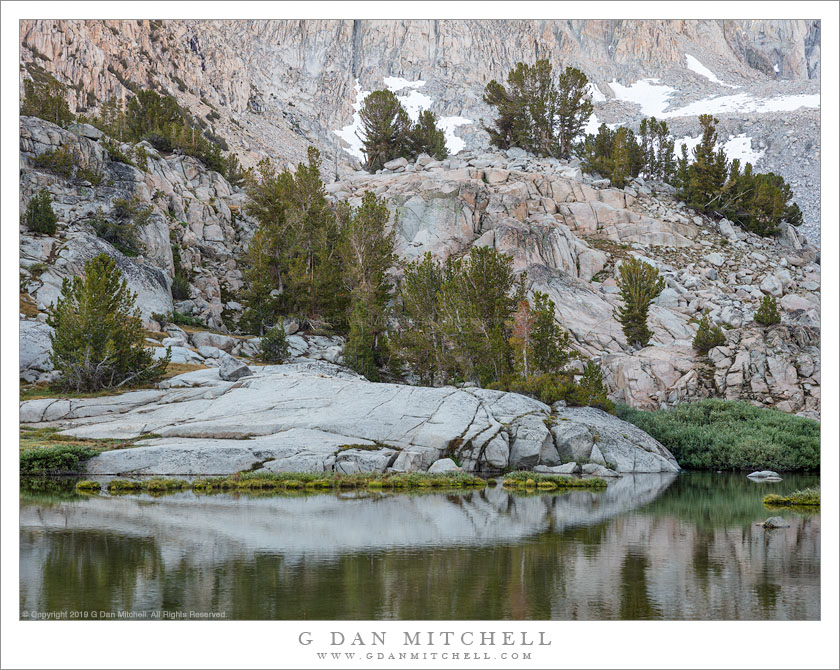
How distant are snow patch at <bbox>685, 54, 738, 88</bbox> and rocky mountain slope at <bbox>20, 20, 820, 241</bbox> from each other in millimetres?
324

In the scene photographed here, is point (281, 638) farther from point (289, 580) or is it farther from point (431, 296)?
point (431, 296)

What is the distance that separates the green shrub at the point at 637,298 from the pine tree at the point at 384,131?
3114 cm

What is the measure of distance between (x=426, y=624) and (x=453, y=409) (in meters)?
19.3

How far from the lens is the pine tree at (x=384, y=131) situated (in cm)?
7088

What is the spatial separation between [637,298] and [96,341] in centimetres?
3319

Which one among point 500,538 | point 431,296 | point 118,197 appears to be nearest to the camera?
point 500,538

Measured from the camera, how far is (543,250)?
5434 cm

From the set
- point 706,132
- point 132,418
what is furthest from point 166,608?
point 706,132

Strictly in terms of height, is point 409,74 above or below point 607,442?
above

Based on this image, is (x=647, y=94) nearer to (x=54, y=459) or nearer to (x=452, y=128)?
(x=452, y=128)

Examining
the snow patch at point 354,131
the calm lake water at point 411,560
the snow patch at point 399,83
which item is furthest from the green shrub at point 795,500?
the snow patch at point 354,131

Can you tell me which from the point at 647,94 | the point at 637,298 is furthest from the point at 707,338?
the point at 647,94

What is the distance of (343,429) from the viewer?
87.0 feet

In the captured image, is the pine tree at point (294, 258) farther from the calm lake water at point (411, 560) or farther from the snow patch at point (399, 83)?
the snow patch at point (399, 83)
